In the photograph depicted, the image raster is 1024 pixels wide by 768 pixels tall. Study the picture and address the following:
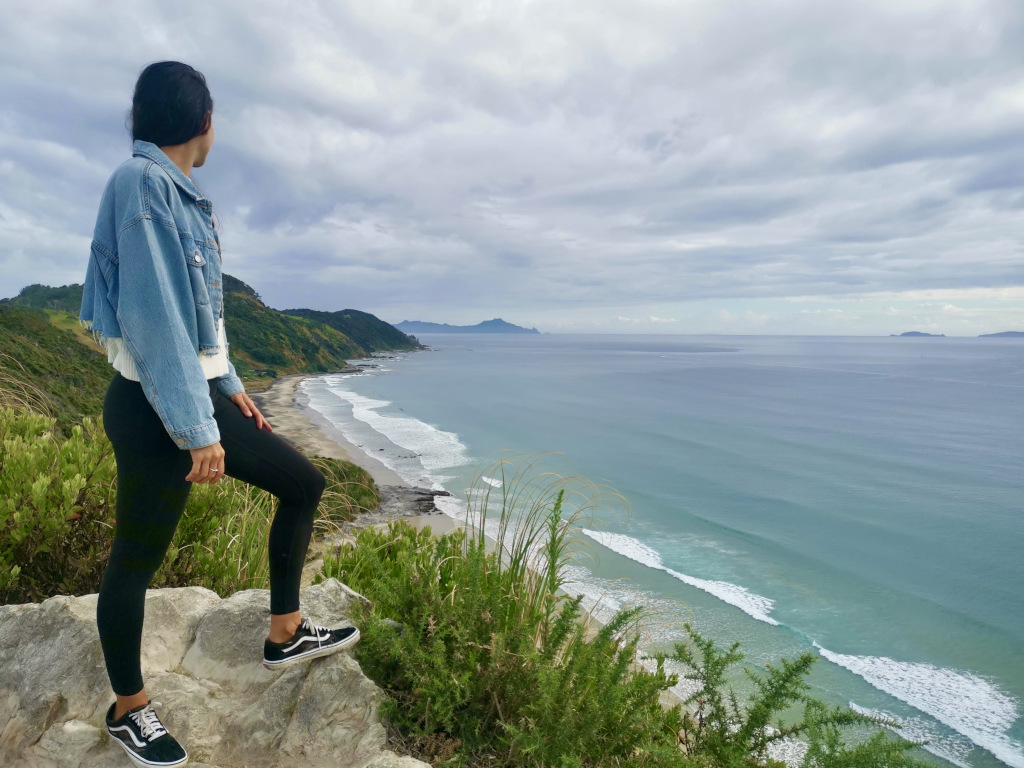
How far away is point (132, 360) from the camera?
70.5 inches

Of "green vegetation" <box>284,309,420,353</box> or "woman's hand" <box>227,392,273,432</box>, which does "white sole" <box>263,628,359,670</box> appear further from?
"green vegetation" <box>284,309,420,353</box>

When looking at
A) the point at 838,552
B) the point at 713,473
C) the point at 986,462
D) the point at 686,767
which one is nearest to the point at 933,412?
the point at 986,462

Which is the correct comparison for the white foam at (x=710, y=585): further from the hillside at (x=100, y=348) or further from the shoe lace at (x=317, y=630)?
the hillside at (x=100, y=348)

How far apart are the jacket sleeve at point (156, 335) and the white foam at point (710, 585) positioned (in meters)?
9.60

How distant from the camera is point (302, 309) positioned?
125m

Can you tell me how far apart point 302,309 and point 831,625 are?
412ft

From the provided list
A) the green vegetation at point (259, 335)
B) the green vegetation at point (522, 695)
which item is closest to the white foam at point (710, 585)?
the green vegetation at point (522, 695)

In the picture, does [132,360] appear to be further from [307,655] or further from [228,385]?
[307,655]

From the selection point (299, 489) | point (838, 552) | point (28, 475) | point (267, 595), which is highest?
point (299, 489)

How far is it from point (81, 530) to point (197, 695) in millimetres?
1665

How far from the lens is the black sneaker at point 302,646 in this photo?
2.31m

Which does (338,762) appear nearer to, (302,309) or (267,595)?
(267,595)

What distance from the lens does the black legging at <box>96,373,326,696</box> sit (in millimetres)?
1814

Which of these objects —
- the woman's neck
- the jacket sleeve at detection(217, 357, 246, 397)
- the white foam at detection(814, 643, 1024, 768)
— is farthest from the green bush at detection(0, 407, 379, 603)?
the white foam at detection(814, 643, 1024, 768)
